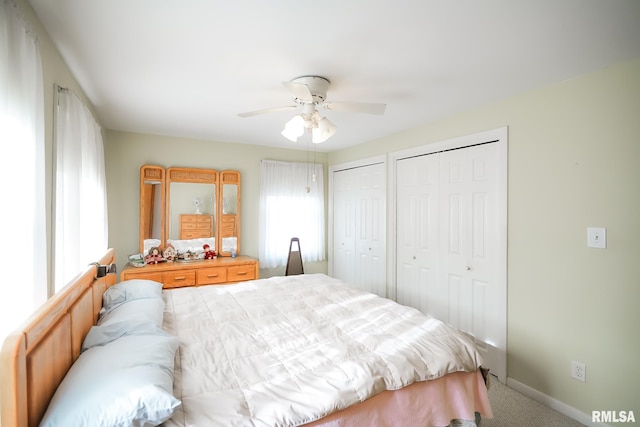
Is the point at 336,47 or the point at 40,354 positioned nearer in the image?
the point at 40,354

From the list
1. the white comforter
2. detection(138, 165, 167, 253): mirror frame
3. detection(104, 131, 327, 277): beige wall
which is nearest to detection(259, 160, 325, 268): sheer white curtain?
detection(104, 131, 327, 277): beige wall

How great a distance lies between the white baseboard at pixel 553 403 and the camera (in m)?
2.09

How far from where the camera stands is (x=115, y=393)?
1.05 m

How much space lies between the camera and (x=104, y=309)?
204cm

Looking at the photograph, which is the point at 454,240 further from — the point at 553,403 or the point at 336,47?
the point at 336,47

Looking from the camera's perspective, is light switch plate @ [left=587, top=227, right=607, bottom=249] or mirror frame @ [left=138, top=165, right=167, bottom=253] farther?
mirror frame @ [left=138, top=165, right=167, bottom=253]

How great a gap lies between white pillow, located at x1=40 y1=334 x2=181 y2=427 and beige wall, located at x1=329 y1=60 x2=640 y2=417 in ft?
8.45

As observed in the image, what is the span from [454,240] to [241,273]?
2.57 m

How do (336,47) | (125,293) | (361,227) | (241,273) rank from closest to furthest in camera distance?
(336,47)
(125,293)
(241,273)
(361,227)

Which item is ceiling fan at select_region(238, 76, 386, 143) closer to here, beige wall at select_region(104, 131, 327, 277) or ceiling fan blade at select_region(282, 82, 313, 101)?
ceiling fan blade at select_region(282, 82, 313, 101)

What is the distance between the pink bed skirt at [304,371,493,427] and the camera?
1.32 m

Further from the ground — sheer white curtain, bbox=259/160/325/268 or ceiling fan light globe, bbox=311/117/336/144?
ceiling fan light globe, bbox=311/117/336/144

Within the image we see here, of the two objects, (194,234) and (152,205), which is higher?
(152,205)

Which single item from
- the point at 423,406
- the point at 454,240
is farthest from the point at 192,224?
the point at 423,406
